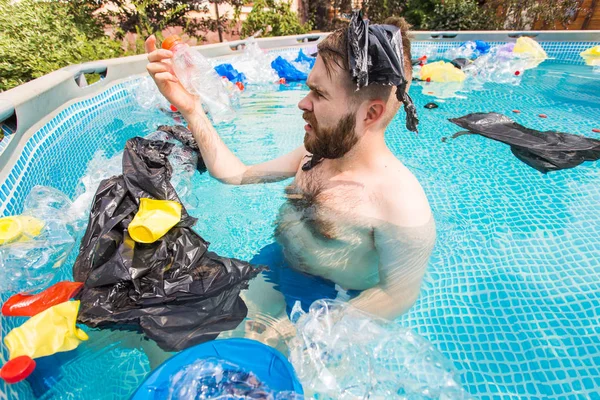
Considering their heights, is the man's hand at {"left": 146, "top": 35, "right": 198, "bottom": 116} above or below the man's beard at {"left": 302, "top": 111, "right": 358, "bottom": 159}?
above

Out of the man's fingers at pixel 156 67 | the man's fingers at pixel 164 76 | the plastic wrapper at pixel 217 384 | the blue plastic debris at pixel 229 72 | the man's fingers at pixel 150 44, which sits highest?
the man's fingers at pixel 150 44

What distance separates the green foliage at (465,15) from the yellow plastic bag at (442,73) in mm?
6313

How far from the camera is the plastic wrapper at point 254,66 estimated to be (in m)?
6.71

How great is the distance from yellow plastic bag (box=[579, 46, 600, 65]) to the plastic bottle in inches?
300

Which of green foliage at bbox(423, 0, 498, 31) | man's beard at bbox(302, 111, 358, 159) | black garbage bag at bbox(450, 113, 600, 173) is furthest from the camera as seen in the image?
green foliage at bbox(423, 0, 498, 31)

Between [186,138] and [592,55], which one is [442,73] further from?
[186,138]

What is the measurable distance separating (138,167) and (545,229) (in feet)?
10.5

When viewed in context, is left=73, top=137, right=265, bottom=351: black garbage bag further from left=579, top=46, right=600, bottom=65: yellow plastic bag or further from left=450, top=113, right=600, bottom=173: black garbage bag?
left=579, top=46, right=600, bottom=65: yellow plastic bag

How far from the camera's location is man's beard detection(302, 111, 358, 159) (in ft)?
5.81

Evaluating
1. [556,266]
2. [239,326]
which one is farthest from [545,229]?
[239,326]

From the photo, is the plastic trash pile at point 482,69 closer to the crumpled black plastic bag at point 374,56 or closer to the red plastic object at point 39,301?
the crumpled black plastic bag at point 374,56

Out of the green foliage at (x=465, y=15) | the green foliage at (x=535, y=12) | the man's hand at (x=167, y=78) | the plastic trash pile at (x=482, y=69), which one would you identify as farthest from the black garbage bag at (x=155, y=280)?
the green foliage at (x=535, y=12)

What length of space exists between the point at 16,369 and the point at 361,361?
1.35m

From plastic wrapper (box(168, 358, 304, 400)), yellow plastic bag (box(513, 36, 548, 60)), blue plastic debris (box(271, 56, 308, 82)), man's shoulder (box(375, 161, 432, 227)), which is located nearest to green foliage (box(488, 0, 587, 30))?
yellow plastic bag (box(513, 36, 548, 60))
